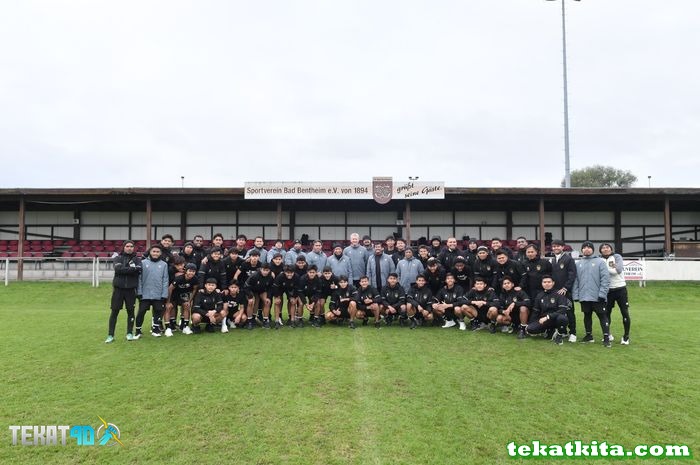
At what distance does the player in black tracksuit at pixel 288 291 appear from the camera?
26.4 feet

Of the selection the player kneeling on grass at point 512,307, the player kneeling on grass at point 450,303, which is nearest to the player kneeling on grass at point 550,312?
the player kneeling on grass at point 512,307

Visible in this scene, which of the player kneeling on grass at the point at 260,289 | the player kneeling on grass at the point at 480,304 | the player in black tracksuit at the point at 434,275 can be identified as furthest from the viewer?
the player in black tracksuit at the point at 434,275

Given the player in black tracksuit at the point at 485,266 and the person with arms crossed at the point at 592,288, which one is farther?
the player in black tracksuit at the point at 485,266

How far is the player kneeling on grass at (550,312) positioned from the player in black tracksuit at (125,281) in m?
6.58

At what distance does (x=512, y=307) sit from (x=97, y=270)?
13.6m

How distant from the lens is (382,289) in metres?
8.48

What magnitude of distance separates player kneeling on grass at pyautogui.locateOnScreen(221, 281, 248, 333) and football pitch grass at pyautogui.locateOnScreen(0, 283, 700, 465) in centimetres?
73

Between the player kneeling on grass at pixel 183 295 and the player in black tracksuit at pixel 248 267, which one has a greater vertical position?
the player in black tracksuit at pixel 248 267

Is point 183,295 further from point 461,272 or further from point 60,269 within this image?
point 60,269

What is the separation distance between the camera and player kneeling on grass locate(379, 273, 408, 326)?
322 inches

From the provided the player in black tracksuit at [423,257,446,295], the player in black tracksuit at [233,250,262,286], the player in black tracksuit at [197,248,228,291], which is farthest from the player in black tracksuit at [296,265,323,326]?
the player in black tracksuit at [423,257,446,295]

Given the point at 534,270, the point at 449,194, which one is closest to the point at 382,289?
the point at 534,270

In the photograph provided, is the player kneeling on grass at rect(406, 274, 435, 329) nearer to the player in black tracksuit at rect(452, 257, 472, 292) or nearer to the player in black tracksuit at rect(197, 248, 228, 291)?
the player in black tracksuit at rect(452, 257, 472, 292)

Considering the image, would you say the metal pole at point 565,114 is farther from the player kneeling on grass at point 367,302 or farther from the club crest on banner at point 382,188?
the player kneeling on grass at point 367,302
